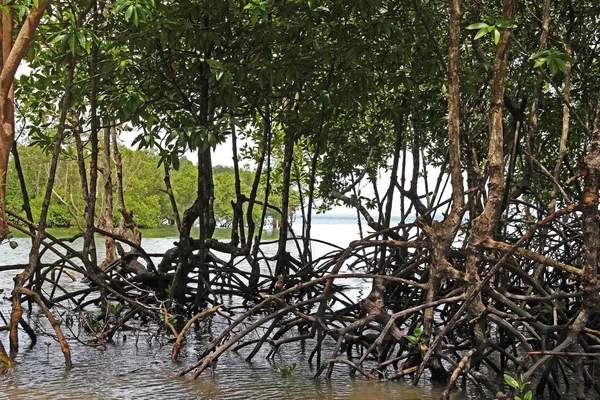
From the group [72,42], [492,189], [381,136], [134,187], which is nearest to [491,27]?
[492,189]

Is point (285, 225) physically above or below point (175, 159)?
below

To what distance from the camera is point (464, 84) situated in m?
6.48

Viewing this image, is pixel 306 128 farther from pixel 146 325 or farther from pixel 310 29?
pixel 146 325

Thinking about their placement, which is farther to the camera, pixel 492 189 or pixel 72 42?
pixel 72 42

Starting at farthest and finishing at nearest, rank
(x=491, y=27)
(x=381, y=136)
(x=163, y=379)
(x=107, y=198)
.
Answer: (x=107, y=198), (x=381, y=136), (x=163, y=379), (x=491, y=27)

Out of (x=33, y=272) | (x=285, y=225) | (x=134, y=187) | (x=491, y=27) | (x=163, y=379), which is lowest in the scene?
(x=163, y=379)

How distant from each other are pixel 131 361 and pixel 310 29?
2.92 meters

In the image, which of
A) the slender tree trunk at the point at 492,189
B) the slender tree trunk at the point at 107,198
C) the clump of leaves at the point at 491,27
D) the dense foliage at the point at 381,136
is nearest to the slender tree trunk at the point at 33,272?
the dense foliage at the point at 381,136

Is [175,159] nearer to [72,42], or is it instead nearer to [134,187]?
[72,42]

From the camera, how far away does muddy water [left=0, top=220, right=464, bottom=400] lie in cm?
470

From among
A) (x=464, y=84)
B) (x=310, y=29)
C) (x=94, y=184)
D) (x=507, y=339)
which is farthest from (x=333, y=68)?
(x=507, y=339)

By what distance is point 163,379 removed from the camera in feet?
16.6

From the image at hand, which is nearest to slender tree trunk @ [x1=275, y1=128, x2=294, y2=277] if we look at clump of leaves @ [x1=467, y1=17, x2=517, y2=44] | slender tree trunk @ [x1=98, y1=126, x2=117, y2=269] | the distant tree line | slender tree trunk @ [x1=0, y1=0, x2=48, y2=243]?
slender tree trunk @ [x1=0, y1=0, x2=48, y2=243]

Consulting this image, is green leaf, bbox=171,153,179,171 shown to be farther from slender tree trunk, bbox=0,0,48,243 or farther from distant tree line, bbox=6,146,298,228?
distant tree line, bbox=6,146,298,228
